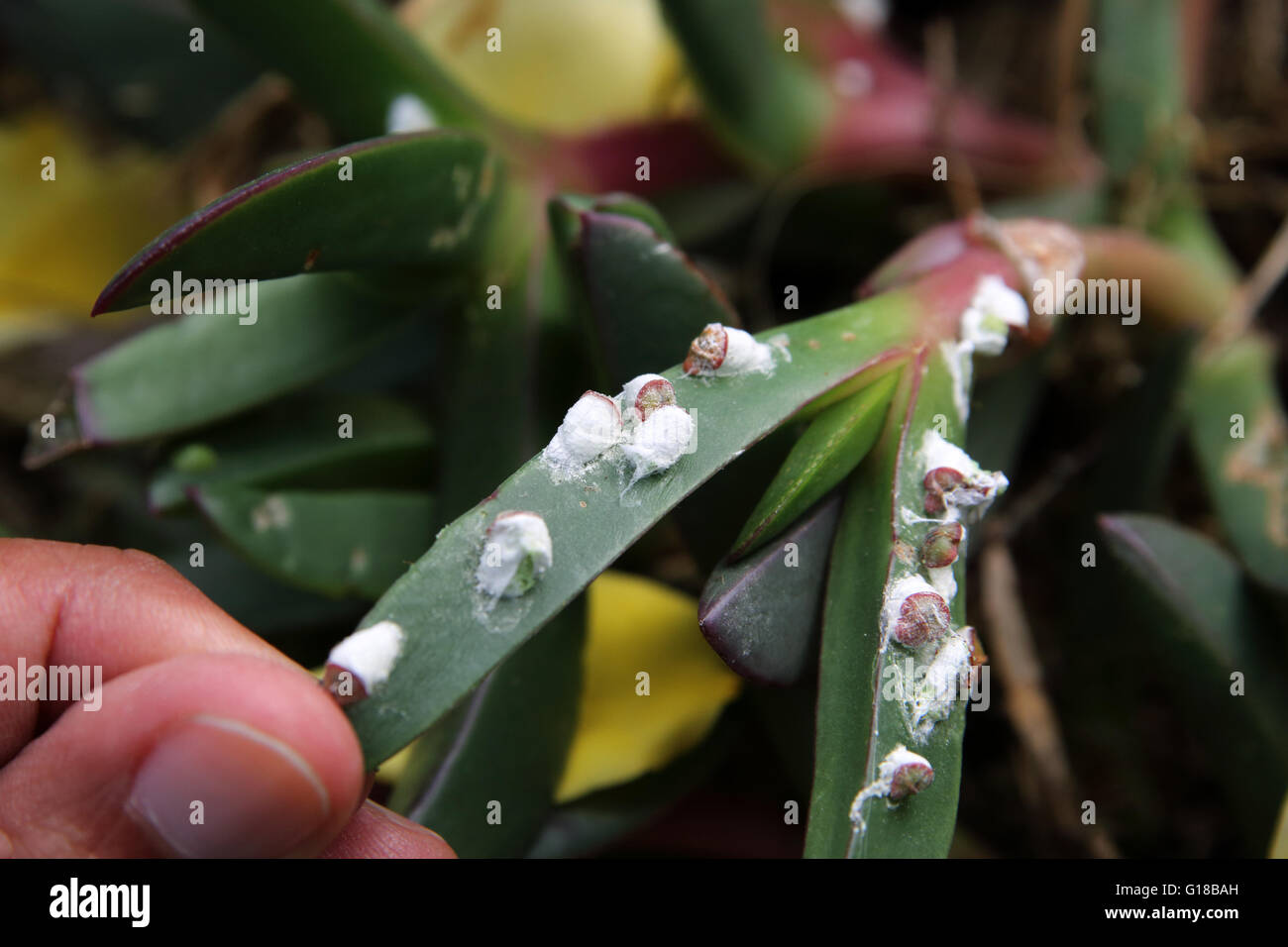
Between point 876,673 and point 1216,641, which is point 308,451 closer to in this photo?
point 876,673

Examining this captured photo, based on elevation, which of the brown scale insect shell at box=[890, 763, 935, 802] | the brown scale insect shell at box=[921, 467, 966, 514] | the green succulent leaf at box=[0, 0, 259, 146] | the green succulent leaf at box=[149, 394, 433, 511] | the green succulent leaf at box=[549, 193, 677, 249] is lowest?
the brown scale insect shell at box=[890, 763, 935, 802]

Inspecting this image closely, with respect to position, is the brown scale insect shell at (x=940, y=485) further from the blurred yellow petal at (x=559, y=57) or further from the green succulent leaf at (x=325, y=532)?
the blurred yellow petal at (x=559, y=57)

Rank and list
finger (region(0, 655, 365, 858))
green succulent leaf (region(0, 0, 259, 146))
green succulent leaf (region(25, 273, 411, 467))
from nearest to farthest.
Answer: finger (region(0, 655, 365, 858)), green succulent leaf (region(25, 273, 411, 467)), green succulent leaf (region(0, 0, 259, 146))

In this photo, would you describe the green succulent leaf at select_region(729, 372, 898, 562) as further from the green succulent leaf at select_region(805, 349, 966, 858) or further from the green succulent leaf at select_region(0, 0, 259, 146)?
→ the green succulent leaf at select_region(0, 0, 259, 146)

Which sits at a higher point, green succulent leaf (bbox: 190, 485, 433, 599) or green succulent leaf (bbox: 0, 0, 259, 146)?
green succulent leaf (bbox: 0, 0, 259, 146)

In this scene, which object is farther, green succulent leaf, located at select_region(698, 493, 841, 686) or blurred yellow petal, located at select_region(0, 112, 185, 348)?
blurred yellow petal, located at select_region(0, 112, 185, 348)

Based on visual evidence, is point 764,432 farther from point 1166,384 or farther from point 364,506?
point 1166,384

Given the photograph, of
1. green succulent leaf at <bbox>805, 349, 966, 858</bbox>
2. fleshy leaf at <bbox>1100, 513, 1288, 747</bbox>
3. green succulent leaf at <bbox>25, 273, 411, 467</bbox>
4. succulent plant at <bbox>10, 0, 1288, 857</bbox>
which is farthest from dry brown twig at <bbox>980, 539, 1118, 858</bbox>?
green succulent leaf at <bbox>25, 273, 411, 467</bbox>

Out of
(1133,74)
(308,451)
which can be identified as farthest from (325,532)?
(1133,74)
